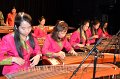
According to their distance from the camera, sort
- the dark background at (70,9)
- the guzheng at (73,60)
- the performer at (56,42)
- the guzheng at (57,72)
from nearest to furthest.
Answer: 1. the guzheng at (57,72)
2. the guzheng at (73,60)
3. the performer at (56,42)
4. the dark background at (70,9)

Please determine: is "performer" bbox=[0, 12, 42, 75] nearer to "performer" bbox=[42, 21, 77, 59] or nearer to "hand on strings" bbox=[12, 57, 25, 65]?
"hand on strings" bbox=[12, 57, 25, 65]

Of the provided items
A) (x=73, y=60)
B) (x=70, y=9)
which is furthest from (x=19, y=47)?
(x=70, y=9)

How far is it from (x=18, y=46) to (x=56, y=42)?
4.23 ft

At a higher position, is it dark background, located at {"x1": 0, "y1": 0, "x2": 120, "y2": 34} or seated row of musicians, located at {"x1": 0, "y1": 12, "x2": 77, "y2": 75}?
dark background, located at {"x1": 0, "y1": 0, "x2": 120, "y2": 34}

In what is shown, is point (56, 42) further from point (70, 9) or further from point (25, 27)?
point (70, 9)

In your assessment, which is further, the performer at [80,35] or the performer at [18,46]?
the performer at [80,35]

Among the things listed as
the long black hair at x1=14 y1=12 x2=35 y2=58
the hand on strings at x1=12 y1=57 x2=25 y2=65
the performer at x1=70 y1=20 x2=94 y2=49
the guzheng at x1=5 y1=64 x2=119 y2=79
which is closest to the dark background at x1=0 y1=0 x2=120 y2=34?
the performer at x1=70 y1=20 x2=94 y2=49

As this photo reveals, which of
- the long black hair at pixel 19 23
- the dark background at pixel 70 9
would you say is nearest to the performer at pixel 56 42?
the long black hair at pixel 19 23

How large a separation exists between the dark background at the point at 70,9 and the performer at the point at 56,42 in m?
5.52

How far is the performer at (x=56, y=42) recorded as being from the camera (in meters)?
3.71

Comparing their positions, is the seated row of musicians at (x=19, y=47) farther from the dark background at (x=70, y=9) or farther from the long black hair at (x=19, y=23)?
the dark background at (x=70, y=9)

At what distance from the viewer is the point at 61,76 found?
2.64 m

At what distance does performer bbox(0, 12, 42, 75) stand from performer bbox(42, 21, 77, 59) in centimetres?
82

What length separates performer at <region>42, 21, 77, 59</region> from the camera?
3712 mm
